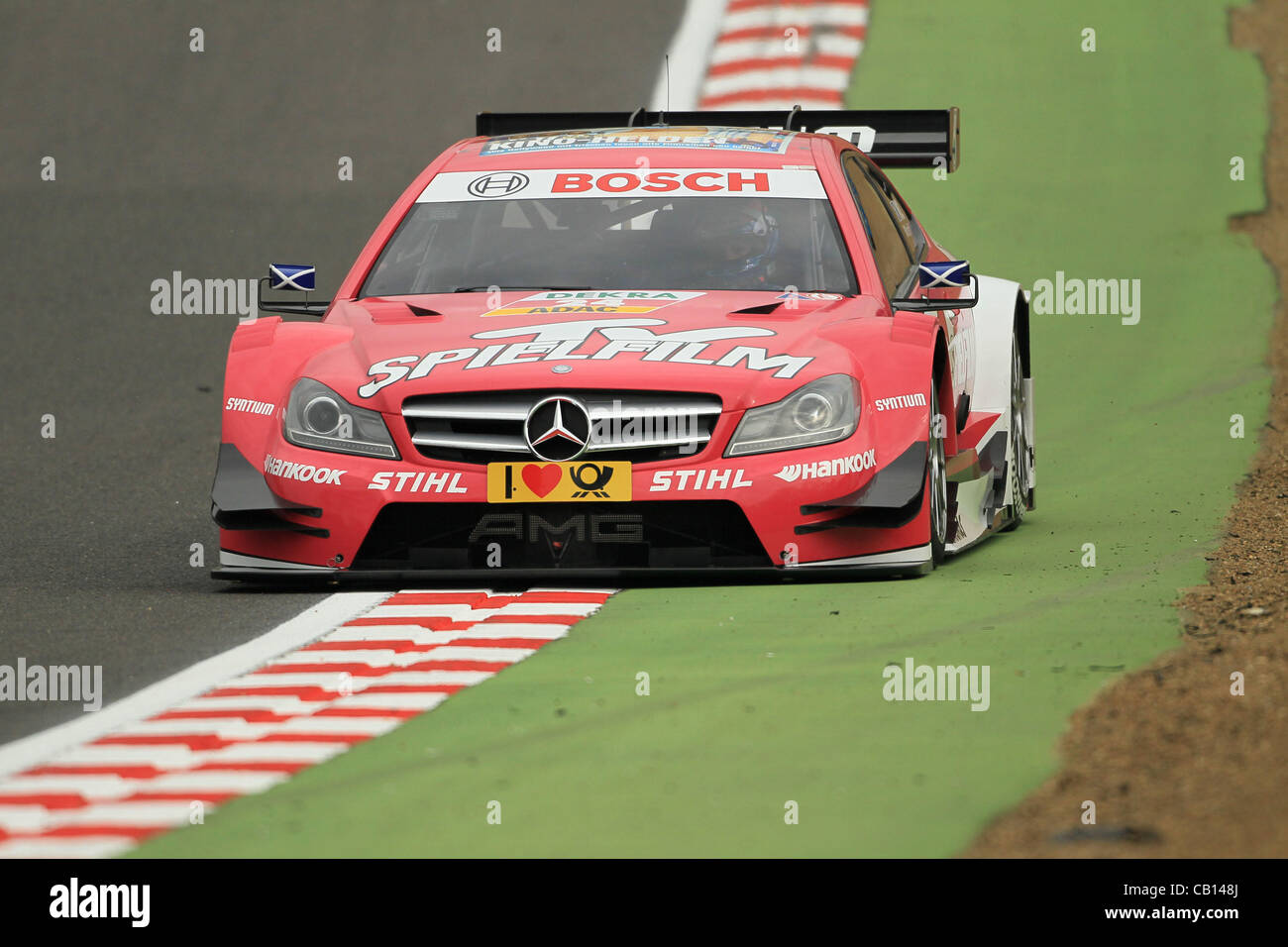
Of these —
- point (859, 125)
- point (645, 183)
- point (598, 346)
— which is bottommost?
point (598, 346)

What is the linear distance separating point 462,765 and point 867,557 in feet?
9.35

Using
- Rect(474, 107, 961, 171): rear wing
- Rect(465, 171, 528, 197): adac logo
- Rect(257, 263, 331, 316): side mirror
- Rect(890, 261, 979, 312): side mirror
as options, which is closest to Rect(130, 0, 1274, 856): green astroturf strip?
Rect(890, 261, 979, 312): side mirror

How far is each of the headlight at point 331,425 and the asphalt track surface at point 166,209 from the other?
52 cm

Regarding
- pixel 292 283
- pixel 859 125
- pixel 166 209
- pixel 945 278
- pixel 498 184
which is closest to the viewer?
pixel 945 278

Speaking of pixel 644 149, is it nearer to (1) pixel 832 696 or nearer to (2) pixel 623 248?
(2) pixel 623 248

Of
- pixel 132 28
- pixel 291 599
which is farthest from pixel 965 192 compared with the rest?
pixel 291 599

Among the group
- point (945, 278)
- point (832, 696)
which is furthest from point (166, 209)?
point (832, 696)

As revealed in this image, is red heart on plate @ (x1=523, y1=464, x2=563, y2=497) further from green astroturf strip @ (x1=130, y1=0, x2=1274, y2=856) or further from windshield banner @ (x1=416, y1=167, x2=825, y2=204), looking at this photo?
windshield banner @ (x1=416, y1=167, x2=825, y2=204)

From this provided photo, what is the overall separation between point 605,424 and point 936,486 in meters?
1.22

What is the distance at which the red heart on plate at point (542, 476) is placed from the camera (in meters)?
7.11

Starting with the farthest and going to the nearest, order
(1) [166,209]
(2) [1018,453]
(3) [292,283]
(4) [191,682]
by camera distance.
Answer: (1) [166,209], (2) [1018,453], (3) [292,283], (4) [191,682]

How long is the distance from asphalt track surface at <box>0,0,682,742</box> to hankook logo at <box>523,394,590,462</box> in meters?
0.92

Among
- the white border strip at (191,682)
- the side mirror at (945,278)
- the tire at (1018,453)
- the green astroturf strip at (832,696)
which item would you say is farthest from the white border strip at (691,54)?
the white border strip at (191,682)

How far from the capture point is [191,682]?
18.7 feet
